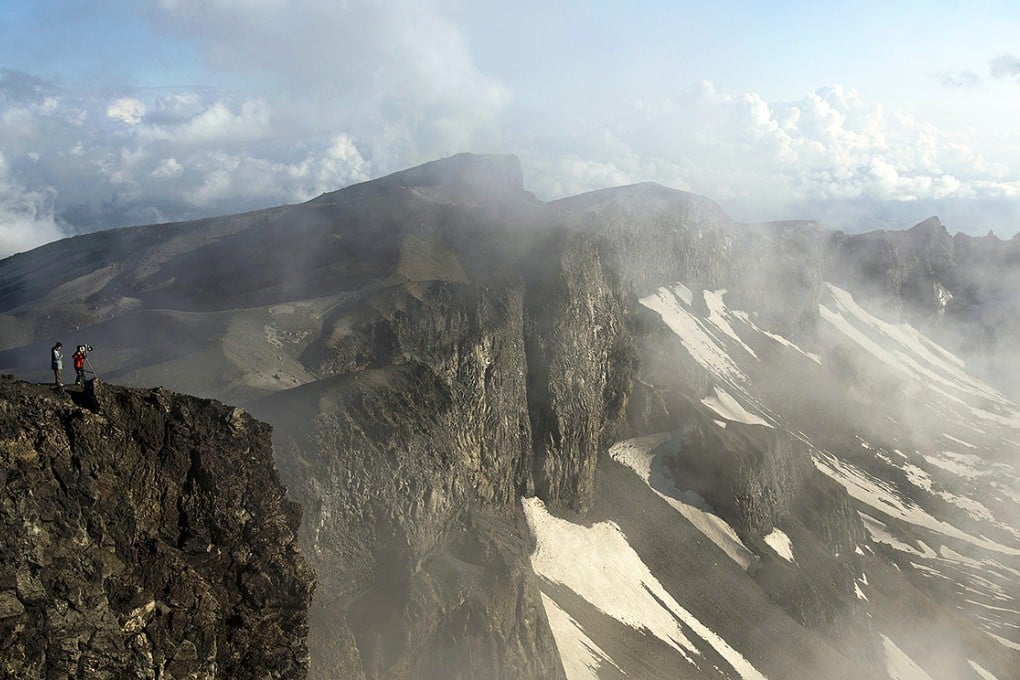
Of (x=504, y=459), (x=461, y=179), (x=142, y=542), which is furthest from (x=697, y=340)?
(x=142, y=542)

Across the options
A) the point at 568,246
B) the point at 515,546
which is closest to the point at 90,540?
the point at 515,546

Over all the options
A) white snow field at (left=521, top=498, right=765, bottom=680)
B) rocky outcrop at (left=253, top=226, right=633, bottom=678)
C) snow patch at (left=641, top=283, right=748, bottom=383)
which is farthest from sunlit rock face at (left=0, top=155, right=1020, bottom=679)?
snow patch at (left=641, top=283, right=748, bottom=383)

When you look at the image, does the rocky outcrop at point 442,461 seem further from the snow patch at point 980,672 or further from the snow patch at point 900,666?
the snow patch at point 980,672

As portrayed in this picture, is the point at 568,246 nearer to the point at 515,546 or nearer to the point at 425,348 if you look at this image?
the point at 425,348

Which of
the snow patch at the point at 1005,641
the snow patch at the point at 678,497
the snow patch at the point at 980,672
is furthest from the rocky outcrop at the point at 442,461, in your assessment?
the snow patch at the point at 1005,641

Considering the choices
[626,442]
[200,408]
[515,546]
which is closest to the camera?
[200,408]

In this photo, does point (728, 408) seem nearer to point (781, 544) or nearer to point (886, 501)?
point (886, 501)
